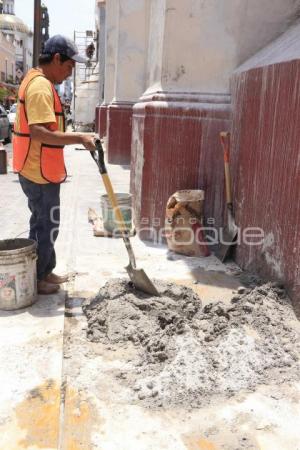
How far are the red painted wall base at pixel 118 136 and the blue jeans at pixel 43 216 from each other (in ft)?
28.9

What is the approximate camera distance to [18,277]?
3.56 m

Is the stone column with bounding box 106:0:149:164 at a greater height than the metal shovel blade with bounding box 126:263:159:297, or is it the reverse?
the stone column with bounding box 106:0:149:164

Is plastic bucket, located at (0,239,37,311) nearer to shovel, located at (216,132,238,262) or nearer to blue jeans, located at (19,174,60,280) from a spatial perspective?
blue jeans, located at (19,174,60,280)

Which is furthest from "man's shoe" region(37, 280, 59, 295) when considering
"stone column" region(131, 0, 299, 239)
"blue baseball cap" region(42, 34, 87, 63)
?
"stone column" region(131, 0, 299, 239)

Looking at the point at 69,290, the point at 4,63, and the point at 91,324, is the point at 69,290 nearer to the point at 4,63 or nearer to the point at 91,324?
the point at 91,324

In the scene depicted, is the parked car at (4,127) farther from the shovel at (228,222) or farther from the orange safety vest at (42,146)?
the orange safety vest at (42,146)

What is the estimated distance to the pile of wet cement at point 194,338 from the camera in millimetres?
2723

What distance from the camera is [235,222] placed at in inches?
196

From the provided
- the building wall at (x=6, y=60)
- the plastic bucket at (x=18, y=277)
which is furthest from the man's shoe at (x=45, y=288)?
the building wall at (x=6, y=60)

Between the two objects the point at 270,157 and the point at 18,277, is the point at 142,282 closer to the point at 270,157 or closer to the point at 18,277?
the point at 18,277

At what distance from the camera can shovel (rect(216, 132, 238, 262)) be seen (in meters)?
4.88

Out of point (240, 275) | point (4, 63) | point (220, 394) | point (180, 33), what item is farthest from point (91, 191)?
point (4, 63)

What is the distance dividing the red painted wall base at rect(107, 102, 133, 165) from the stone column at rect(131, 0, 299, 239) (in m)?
6.86

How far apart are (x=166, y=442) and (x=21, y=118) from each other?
8.08ft
